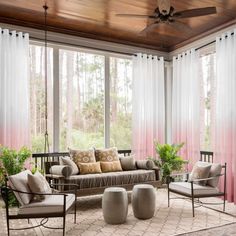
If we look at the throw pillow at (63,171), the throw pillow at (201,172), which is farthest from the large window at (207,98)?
the throw pillow at (63,171)

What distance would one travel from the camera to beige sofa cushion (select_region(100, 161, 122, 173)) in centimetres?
503

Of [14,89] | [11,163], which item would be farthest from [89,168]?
[14,89]

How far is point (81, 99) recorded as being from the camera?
614 cm

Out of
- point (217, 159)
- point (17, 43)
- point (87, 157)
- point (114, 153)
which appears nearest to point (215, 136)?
point (217, 159)

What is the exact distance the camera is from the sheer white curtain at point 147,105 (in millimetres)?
6090

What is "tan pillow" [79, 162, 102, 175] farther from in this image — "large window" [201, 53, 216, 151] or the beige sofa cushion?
"large window" [201, 53, 216, 151]

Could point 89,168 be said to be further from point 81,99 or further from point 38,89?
point 38,89

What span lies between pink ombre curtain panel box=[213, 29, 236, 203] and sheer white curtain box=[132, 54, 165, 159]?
4.88 feet

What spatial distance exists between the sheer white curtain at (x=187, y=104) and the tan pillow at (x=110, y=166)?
1.63 meters

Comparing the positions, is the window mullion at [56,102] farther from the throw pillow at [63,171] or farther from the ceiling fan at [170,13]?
the ceiling fan at [170,13]

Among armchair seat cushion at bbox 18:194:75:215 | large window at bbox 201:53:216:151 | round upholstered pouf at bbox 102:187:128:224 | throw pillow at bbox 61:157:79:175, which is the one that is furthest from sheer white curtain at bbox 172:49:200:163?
armchair seat cushion at bbox 18:194:75:215

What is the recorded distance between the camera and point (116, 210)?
144 inches

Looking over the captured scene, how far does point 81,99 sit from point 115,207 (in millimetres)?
3021

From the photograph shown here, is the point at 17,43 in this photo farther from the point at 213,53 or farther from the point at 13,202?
the point at 213,53
